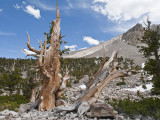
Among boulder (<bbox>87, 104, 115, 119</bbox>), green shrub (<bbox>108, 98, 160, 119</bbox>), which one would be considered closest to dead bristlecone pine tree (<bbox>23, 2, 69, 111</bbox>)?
boulder (<bbox>87, 104, 115, 119</bbox>)

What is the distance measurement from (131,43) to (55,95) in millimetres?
126813

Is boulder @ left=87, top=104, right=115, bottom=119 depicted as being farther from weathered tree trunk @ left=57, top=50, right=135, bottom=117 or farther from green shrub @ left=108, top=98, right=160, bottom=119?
green shrub @ left=108, top=98, right=160, bottom=119

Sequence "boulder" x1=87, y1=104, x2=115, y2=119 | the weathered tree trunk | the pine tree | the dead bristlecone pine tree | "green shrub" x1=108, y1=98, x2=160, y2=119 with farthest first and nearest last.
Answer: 1. the pine tree
2. the dead bristlecone pine tree
3. the weathered tree trunk
4. "green shrub" x1=108, y1=98, x2=160, y2=119
5. "boulder" x1=87, y1=104, x2=115, y2=119

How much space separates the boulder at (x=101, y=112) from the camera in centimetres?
502

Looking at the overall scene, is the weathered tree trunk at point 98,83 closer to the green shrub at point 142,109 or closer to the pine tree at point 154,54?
the green shrub at point 142,109

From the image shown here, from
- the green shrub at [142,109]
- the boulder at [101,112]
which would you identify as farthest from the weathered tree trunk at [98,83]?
the green shrub at [142,109]

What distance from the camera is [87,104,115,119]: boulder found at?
198 inches

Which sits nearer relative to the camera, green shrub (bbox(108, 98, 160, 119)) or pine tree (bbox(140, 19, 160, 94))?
green shrub (bbox(108, 98, 160, 119))

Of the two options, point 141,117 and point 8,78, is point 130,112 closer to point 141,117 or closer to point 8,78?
point 141,117

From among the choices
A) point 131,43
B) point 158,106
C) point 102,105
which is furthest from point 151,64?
point 131,43

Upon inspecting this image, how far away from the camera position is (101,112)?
5.09m

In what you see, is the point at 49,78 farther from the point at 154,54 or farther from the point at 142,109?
the point at 154,54

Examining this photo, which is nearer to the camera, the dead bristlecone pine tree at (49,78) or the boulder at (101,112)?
the boulder at (101,112)

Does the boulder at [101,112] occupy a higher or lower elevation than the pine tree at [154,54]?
lower
